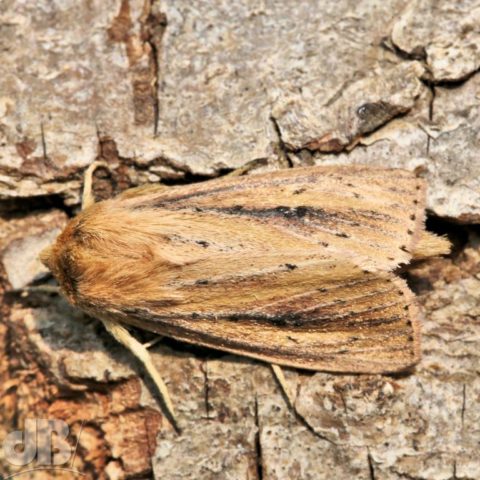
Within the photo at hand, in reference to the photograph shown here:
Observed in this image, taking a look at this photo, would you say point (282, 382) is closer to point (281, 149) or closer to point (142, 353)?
point (142, 353)

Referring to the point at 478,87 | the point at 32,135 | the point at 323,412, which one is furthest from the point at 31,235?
the point at 478,87

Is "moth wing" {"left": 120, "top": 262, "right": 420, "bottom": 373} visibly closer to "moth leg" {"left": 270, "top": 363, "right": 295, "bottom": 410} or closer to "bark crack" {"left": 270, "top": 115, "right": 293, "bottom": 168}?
"moth leg" {"left": 270, "top": 363, "right": 295, "bottom": 410}

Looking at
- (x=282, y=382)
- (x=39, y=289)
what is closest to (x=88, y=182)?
(x=39, y=289)

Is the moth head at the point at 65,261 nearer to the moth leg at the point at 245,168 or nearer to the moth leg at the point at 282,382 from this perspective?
the moth leg at the point at 245,168

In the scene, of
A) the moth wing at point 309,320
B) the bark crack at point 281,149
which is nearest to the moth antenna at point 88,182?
the moth wing at point 309,320

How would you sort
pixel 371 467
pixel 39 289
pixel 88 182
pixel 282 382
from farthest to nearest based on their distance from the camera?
pixel 39 289
pixel 88 182
pixel 282 382
pixel 371 467

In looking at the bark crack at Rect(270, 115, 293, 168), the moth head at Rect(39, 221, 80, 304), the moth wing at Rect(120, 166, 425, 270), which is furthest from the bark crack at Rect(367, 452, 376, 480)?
the moth head at Rect(39, 221, 80, 304)
